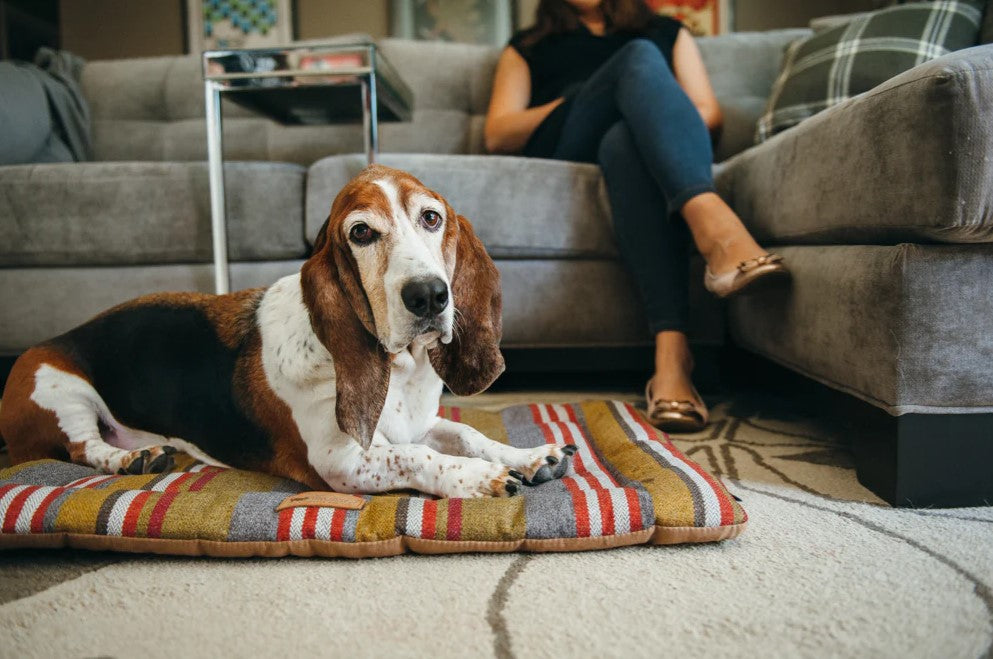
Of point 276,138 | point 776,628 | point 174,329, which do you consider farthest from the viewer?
point 276,138

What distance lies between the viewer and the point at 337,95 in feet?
8.88

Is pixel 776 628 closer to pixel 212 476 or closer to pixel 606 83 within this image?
pixel 212 476

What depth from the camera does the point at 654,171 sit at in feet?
6.40

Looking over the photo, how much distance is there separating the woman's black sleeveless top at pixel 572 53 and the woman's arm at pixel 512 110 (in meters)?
0.04

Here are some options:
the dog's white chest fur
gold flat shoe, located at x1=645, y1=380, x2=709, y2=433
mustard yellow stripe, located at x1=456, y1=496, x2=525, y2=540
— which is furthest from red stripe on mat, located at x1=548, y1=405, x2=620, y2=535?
the dog's white chest fur

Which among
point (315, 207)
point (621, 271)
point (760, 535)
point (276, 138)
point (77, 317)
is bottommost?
point (760, 535)

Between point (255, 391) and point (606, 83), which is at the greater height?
point (606, 83)

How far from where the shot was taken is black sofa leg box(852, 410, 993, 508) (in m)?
1.21

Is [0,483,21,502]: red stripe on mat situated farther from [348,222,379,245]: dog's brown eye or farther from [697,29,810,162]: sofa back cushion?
[697,29,810,162]: sofa back cushion

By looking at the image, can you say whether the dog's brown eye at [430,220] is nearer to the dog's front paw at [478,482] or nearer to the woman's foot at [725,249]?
the dog's front paw at [478,482]

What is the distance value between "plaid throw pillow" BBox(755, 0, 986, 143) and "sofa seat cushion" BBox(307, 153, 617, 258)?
0.92 metres

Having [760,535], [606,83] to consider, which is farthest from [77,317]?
[760,535]

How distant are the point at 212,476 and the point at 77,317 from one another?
134 cm

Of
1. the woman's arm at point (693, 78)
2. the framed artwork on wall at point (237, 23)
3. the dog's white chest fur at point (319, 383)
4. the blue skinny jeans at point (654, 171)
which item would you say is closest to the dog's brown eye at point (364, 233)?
the dog's white chest fur at point (319, 383)
